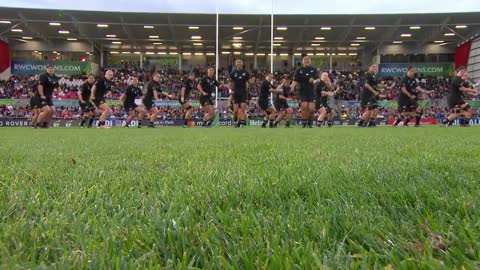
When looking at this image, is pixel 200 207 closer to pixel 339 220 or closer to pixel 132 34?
pixel 339 220

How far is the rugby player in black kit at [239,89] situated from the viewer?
1585 cm

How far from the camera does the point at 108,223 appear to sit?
4.11ft

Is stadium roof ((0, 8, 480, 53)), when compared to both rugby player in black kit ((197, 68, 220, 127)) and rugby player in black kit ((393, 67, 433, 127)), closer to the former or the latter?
rugby player in black kit ((197, 68, 220, 127))

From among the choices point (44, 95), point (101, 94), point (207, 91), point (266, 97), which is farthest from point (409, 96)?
point (44, 95)

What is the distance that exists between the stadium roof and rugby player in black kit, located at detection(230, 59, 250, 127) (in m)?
16.1

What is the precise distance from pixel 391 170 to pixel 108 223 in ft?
5.12

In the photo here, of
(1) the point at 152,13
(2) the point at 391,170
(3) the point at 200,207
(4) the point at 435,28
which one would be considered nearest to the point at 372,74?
(2) the point at 391,170

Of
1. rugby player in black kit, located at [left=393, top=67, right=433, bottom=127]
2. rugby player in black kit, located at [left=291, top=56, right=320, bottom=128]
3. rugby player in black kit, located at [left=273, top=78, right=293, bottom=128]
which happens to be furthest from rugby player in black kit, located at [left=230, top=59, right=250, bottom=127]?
rugby player in black kit, located at [left=393, top=67, right=433, bottom=127]

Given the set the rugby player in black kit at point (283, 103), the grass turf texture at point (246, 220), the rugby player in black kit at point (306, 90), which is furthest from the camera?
the rugby player in black kit at point (283, 103)

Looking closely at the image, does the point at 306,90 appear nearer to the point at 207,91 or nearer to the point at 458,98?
the point at 207,91

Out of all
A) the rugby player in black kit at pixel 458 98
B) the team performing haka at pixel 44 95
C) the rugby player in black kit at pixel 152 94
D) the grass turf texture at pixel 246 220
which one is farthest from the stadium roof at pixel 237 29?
the grass turf texture at pixel 246 220

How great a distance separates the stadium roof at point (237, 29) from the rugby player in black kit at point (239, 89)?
1606 centimetres

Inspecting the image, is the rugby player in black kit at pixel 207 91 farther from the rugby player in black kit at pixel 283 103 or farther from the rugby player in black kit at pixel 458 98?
the rugby player in black kit at pixel 458 98

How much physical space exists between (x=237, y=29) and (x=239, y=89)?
788 inches
